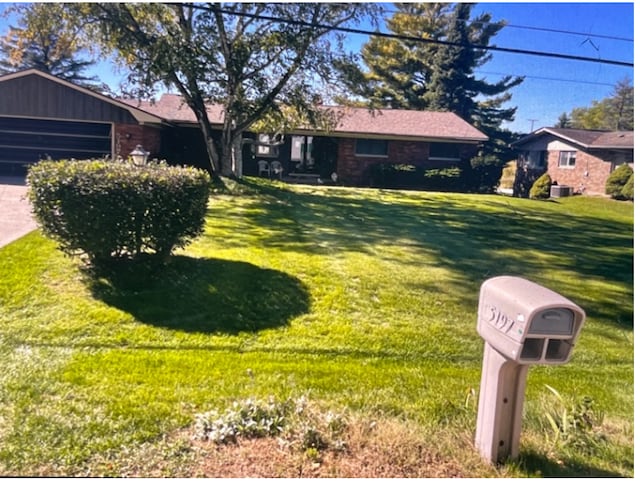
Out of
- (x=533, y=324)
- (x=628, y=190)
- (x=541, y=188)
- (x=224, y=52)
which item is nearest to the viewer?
(x=533, y=324)

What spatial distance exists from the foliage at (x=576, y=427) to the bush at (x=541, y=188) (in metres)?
3.86

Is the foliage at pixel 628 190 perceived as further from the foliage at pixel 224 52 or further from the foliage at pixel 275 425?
the foliage at pixel 275 425

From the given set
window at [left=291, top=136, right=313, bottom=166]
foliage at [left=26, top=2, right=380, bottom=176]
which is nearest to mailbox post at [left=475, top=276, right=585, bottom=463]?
foliage at [left=26, top=2, right=380, bottom=176]

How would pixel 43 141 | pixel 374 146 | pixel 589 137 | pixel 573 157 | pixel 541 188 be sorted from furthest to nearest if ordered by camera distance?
pixel 374 146
pixel 541 188
pixel 573 157
pixel 43 141
pixel 589 137

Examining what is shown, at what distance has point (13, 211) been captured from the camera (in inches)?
188

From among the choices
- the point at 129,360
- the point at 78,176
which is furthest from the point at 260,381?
the point at 78,176

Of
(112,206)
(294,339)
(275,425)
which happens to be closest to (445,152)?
(294,339)

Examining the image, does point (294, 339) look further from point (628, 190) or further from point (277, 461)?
point (628, 190)

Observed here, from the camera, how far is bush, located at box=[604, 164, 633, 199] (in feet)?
12.9

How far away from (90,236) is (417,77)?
9.55ft

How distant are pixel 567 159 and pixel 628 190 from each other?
117 centimetres

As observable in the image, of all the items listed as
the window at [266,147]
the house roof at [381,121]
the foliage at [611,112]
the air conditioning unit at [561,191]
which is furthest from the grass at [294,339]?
the window at [266,147]

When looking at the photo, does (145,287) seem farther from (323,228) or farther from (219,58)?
(219,58)

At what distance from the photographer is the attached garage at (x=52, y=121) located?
4.41 m
